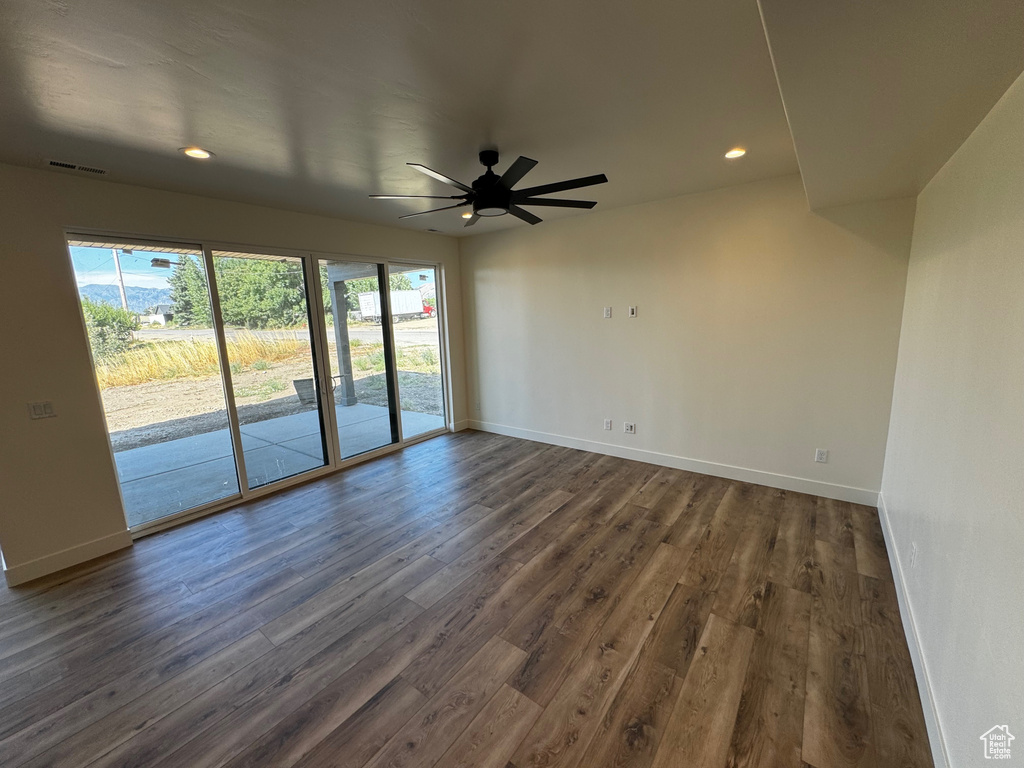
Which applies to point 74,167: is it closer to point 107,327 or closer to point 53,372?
point 107,327

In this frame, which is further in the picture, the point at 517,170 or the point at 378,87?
the point at 517,170

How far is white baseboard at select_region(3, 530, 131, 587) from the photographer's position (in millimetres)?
2578

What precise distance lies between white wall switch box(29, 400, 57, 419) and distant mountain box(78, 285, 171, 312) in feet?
2.53

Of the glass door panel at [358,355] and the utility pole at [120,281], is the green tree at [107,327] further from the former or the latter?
the glass door panel at [358,355]

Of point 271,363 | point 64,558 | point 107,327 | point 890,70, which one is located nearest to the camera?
point 890,70

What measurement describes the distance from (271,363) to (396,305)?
1.54m

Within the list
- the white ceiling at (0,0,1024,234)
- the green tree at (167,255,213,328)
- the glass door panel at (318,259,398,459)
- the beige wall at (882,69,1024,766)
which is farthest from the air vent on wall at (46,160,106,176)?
Answer: the beige wall at (882,69,1024,766)

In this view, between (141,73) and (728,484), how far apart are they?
15.1ft

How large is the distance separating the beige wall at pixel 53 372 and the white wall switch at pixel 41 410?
3cm

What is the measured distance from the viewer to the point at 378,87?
71.0 inches

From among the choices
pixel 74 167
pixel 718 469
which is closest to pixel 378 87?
pixel 74 167

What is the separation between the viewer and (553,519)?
10.3 feet

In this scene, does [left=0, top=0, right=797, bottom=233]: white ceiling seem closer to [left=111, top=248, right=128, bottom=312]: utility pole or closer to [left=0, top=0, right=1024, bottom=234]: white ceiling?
[left=0, top=0, right=1024, bottom=234]: white ceiling

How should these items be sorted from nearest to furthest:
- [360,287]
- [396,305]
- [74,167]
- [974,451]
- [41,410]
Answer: [974,451] → [74,167] → [41,410] → [360,287] → [396,305]
